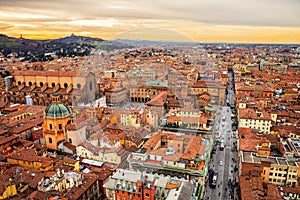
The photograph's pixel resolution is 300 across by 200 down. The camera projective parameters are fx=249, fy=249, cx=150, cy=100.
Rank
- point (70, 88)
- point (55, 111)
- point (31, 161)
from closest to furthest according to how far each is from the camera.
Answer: point (31, 161), point (55, 111), point (70, 88)

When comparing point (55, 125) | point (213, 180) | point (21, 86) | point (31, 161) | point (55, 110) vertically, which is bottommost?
point (213, 180)

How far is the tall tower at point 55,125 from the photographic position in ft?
52.0

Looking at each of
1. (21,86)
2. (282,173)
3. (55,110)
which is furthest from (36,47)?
(282,173)

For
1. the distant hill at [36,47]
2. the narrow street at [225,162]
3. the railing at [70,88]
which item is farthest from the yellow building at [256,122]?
the distant hill at [36,47]

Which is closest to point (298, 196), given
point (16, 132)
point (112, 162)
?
point (112, 162)

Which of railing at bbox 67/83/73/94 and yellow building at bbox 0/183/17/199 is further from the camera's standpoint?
railing at bbox 67/83/73/94

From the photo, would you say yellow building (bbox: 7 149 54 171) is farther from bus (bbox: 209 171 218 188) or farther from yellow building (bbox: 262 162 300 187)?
yellow building (bbox: 262 162 300 187)

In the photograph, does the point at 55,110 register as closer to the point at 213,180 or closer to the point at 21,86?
the point at 213,180

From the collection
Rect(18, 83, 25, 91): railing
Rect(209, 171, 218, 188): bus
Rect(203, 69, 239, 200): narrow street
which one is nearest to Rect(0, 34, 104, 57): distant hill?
Rect(18, 83, 25, 91): railing

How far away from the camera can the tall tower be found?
1584cm

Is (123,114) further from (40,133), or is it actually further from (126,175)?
(126,175)

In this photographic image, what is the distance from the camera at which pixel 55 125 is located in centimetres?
1579

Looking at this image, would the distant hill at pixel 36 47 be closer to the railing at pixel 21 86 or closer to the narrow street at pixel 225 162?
the railing at pixel 21 86

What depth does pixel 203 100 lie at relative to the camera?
80.4ft
